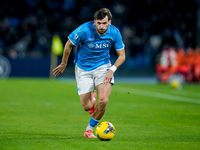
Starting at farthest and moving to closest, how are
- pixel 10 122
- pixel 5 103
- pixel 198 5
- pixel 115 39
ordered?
pixel 198 5, pixel 5 103, pixel 10 122, pixel 115 39

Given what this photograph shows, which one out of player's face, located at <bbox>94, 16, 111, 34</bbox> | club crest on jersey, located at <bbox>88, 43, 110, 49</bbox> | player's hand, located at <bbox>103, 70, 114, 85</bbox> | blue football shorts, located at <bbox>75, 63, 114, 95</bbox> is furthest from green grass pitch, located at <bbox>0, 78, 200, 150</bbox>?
player's face, located at <bbox>94, 16, 111, 34</bbox>

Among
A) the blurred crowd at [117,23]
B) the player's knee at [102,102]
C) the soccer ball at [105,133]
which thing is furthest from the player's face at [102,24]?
the blurred crowd at [117,23]

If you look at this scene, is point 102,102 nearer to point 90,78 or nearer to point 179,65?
point 90,78

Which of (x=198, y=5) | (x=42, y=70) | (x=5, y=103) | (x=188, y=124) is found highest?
(x=198, y=5)

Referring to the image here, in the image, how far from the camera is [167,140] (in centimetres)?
758

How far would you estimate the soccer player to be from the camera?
7.93 m

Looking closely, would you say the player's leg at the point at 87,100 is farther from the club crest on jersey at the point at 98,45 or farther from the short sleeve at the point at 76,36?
the short sleeve at the point at 76,36

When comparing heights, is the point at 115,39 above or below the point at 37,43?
above

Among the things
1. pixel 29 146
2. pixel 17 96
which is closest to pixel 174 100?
pixel 17 96

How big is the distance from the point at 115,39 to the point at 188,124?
2956 millimetres

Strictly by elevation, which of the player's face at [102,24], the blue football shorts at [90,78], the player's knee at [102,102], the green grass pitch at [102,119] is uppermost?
the player's face at [102,24]

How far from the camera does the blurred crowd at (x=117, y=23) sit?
1148 inches

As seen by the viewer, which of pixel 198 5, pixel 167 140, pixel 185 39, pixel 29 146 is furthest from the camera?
→ pixel 185 39

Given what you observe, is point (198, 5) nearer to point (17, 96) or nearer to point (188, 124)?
point (17, 96)
